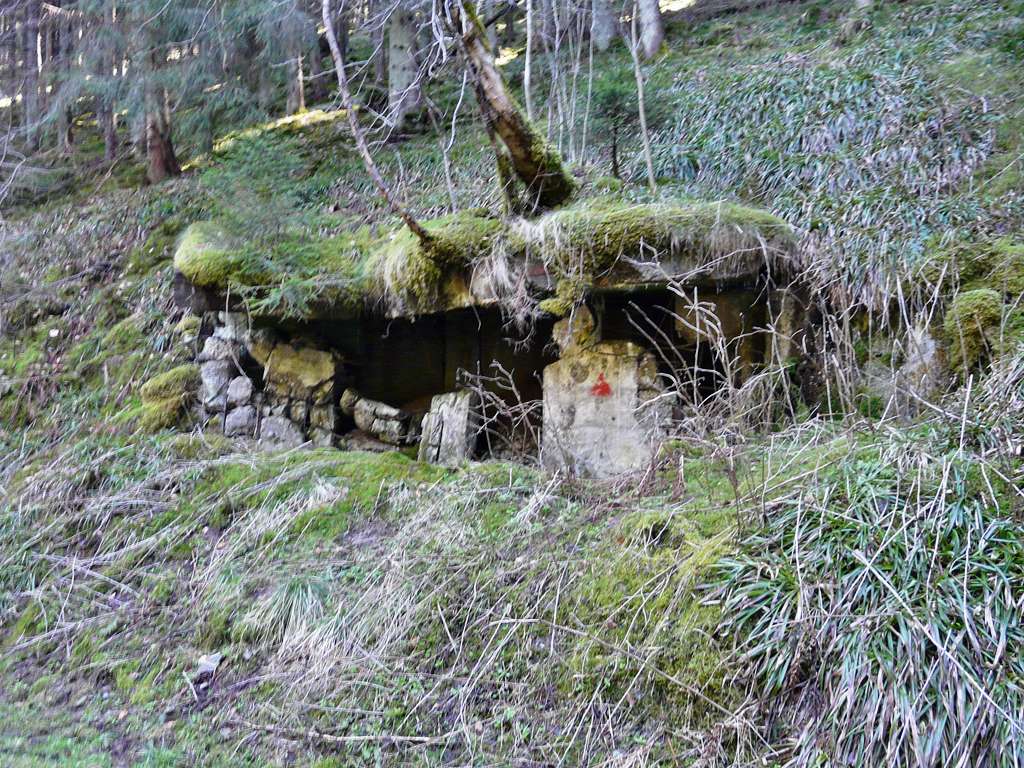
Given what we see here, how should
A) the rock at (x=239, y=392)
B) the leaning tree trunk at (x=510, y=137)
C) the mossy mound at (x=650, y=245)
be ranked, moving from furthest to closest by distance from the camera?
1. the rock at (x=239, y=392)
2. the leaning tree trunk at (x=510, y=137)
3. the mossy mound at (x=650, y=245)

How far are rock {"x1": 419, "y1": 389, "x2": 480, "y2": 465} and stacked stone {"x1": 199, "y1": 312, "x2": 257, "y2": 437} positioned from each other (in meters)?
1.58

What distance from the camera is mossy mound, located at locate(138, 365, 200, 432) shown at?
728cm

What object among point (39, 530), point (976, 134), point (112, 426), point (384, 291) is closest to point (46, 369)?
point (112, 426)

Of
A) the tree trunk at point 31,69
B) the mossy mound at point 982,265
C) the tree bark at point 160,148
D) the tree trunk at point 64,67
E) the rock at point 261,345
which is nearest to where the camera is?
the mossy mound at point 982,265

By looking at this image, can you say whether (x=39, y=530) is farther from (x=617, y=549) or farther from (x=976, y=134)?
(x=976, y=134)

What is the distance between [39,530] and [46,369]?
325 cm

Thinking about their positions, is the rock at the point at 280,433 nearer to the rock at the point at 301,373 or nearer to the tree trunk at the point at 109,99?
the rock at the point at 301,373

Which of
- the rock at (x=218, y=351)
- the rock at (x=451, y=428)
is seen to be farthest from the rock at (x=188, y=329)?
the rock at (x=451, y=428)

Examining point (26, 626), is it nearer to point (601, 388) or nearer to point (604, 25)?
point (601, 388)

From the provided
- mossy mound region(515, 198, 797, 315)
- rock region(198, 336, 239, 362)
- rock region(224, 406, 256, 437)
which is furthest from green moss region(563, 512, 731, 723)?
rock region(198, 336, 239, 362)

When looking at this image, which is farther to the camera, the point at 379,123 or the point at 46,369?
the point at 379,123

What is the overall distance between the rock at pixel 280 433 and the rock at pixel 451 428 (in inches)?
42.5

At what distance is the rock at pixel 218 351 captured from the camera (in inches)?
298

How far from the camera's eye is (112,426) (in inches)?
293
